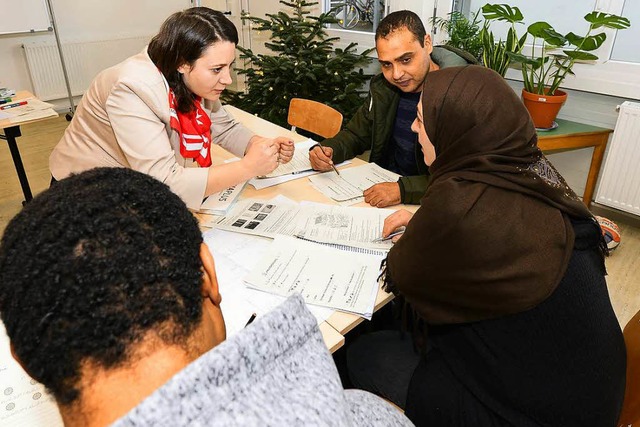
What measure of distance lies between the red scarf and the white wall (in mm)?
3935

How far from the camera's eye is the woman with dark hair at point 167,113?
138 cm

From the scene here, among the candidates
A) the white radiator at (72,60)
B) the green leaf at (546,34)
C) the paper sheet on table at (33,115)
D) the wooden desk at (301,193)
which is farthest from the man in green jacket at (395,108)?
the white radiator at (72,60)

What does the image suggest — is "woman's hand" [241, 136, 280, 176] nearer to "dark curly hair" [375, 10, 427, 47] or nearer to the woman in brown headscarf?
the woman in brown headscarf

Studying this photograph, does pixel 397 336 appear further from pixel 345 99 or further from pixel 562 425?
pixel 345 99

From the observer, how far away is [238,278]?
1.21 meters

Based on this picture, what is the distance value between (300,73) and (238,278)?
2.34m

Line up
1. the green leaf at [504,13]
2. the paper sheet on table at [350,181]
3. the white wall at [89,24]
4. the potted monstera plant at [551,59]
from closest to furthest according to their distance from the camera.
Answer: the paper sheet on table at [350,181]
the potted monstera plant at [551,59]
the green leaf at [504,13]
the white wall at [89,24]

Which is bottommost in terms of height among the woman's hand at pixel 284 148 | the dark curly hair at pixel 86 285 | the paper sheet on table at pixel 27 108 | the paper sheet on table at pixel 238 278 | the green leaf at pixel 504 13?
the paper sheet on table at pixel 238 278

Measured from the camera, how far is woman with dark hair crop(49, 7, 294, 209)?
1385 mm

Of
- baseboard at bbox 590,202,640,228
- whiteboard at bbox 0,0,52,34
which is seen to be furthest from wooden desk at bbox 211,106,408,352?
whiteboard at bbox 0,0,52,34

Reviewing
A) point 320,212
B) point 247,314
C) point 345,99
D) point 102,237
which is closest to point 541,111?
point 345,99

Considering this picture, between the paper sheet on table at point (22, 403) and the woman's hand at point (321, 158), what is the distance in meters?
1.20

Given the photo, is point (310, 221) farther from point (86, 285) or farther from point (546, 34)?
point (546, 34)

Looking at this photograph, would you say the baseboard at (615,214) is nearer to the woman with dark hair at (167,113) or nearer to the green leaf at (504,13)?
the green leaf at (504,13)
